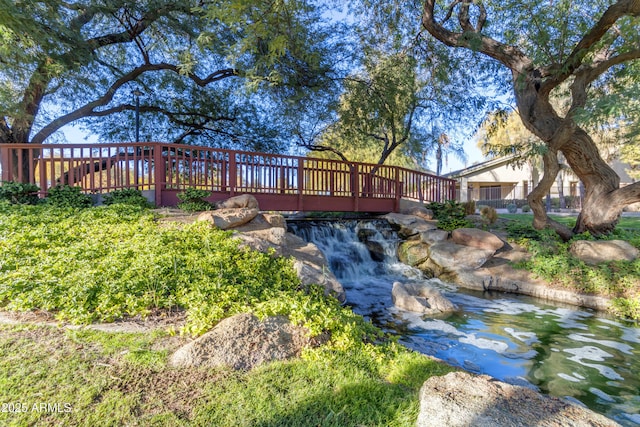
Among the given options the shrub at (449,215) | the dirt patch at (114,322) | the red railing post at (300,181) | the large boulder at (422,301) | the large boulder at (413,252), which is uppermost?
the red railing post at (300,181)

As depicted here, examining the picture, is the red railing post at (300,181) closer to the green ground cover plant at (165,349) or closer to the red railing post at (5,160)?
the green ground cover plant at (165,349)

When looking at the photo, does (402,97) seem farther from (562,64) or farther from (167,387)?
(167,387)

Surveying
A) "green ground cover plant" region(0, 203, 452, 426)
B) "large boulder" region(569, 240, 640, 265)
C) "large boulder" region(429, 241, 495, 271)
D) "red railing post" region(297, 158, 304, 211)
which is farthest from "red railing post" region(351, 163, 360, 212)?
"green ground cover plant" region(0, 203, 452, 426)

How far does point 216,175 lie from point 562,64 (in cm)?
878

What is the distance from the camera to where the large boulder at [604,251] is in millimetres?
6809

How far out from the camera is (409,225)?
10375mm

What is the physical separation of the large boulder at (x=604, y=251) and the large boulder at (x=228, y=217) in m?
7.27

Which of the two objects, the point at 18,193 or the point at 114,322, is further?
A: the point at 18,193

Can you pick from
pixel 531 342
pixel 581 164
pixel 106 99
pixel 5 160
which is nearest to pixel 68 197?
pixel 5 160

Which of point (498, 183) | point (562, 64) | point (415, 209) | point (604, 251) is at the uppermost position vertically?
point (562, 64)

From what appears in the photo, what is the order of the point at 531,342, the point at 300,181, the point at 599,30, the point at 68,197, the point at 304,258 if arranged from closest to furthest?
the point at 531,342 → the point at 304,258 → the point at 599,30 → the point at 68,197 → the point at 300,181

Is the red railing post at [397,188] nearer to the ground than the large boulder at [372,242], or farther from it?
farther from it

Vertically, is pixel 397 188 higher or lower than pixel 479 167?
lower

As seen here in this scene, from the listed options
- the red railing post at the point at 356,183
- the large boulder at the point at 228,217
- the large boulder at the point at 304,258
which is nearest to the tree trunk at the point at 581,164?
the red railing post at the point at 356,183
